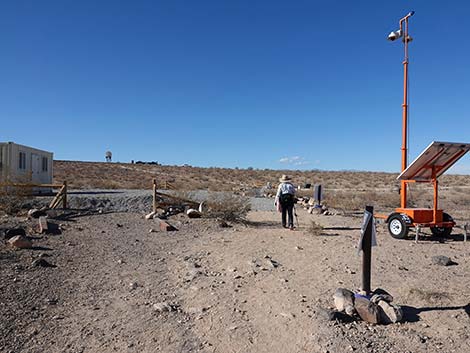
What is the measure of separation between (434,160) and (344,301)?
6265mm

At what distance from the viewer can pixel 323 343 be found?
3.73 meters

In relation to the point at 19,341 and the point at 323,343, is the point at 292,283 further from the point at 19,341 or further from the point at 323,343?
the point at 19,341

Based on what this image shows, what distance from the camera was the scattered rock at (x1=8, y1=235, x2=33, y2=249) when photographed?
744 centimetres

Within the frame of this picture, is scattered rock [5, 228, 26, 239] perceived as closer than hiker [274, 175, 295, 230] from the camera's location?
Yes

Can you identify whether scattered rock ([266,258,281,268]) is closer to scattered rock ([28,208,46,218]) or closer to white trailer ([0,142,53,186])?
scattered rock ([28,208,46,218])

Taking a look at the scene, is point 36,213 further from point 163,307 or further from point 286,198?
point 163,307

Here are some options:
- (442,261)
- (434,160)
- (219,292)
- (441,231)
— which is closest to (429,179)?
(434,160)

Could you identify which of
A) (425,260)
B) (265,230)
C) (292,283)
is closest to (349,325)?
(292,283)

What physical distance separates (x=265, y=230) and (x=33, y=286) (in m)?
6.50

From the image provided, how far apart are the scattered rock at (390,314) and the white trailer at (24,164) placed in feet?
52.3

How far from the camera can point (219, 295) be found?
5.11 m

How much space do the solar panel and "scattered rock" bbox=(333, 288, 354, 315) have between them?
17.8 ft

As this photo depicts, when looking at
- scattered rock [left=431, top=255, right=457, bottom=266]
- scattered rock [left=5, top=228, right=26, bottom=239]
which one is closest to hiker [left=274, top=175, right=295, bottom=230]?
scattered rock [left=431, top=255, right=457, bottom=266]

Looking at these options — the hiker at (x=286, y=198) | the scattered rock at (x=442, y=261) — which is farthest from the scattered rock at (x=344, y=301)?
the hiker at (x=286, y=198)
